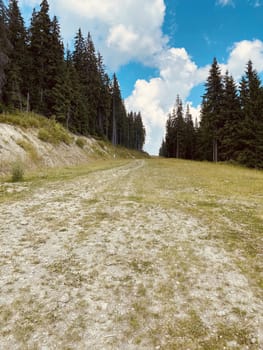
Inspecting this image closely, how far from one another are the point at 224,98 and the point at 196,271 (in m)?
34.4

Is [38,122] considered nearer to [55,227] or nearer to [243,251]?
[55,227]

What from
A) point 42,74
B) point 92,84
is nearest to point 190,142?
point 92,84

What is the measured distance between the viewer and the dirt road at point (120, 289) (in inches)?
84.5

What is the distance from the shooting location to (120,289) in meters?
2.91

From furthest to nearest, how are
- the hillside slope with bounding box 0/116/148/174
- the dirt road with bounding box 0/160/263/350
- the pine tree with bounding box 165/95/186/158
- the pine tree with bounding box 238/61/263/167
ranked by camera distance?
the pine tree with bounding box 165/95/186/158 → the pine tree with bounding box 238/61/263/167 → the hillside slope with bounding box 0/116/148/174 → the dirt road with bounding box 0/160/263/350

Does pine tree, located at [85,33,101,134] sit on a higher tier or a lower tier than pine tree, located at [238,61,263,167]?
higher

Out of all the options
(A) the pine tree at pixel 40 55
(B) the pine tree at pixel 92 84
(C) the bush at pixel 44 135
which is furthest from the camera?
(B) the pine tree at pixel 92 84

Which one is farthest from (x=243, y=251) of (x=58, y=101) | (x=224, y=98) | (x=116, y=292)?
→ (x=224, y=98)

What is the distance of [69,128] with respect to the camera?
31.8 meters

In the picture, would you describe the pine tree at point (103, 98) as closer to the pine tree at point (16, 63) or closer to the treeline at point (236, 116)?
the pine tree at point (16, 63)

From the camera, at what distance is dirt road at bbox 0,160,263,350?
2.15 metres

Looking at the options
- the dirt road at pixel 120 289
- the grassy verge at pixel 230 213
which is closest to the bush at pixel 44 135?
the grassy verge at pixel 230 213

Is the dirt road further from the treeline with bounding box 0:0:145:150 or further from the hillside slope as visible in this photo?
the treeline with bounding box 0:0:145:150

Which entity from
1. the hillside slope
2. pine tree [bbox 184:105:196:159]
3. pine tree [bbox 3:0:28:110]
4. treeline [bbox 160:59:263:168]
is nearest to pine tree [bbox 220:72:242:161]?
treeline [bbox 160:59:263:168]
